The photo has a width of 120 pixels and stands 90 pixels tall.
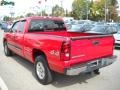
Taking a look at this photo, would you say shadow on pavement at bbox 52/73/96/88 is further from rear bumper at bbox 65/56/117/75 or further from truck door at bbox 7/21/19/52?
truck door at bbox 7/21/19/52

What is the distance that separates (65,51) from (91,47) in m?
0.86

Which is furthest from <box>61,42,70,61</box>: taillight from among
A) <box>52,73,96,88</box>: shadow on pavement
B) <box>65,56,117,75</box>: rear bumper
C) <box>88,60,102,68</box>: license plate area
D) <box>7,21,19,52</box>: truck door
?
<box>7,21,19,52</box>: truck door

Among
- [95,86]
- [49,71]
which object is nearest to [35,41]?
[49,71]

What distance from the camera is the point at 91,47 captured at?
624 centimetres

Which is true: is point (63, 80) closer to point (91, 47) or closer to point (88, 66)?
point (88, 66)

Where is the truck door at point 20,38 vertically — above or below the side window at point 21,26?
below

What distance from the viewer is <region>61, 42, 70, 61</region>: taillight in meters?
A: 5.69

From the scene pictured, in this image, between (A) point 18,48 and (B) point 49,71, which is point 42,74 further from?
(A) point 18,48

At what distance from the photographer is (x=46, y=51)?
6.36 metres

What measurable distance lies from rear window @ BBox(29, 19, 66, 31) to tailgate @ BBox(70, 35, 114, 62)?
2.37 m

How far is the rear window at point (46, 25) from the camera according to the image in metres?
8.21

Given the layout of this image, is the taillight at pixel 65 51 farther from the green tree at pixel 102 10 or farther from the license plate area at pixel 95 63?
the green tree at pixel 102 10

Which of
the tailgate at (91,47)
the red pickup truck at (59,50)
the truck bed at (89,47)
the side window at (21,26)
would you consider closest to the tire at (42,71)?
the red pickup truck at (59,50)

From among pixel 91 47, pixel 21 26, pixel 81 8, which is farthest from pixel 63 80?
pixel 81 8
